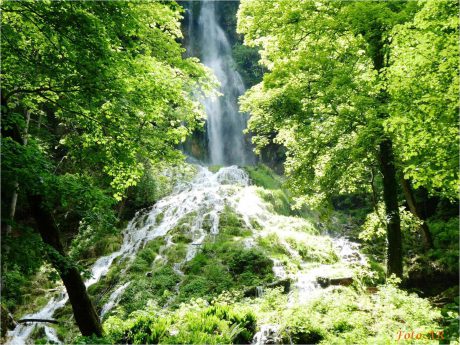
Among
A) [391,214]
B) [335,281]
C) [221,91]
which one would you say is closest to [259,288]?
[335,281]

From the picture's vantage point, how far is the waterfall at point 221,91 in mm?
28891

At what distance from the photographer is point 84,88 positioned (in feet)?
16.8

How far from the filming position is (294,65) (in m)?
9.24

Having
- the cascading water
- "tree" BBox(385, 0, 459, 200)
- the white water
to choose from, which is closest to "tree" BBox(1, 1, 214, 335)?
the cascading water

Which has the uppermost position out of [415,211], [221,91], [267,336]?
[221,91]

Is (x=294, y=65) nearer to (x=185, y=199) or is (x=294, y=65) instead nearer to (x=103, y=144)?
(x=103, y=144)

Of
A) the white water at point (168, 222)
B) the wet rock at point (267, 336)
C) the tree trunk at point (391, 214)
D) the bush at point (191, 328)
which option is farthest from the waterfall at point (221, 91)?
the wet rock at point (267, 336)

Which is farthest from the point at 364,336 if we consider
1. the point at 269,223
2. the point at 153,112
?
the point at 269,223

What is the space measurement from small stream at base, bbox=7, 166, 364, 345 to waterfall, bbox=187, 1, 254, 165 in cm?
1004

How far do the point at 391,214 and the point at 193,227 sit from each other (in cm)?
779

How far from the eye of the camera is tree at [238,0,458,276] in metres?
8.31

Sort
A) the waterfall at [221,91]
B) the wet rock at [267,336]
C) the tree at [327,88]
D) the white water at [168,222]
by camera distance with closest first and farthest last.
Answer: the wet rock at [267,336] → the tree at [327,88] → the white water at [168,222] → the waterfall at [221,91]

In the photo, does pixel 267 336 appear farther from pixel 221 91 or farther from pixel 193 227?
pixel 221 91

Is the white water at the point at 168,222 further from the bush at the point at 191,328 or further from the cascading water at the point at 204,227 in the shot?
the bush at the point at 191,328
